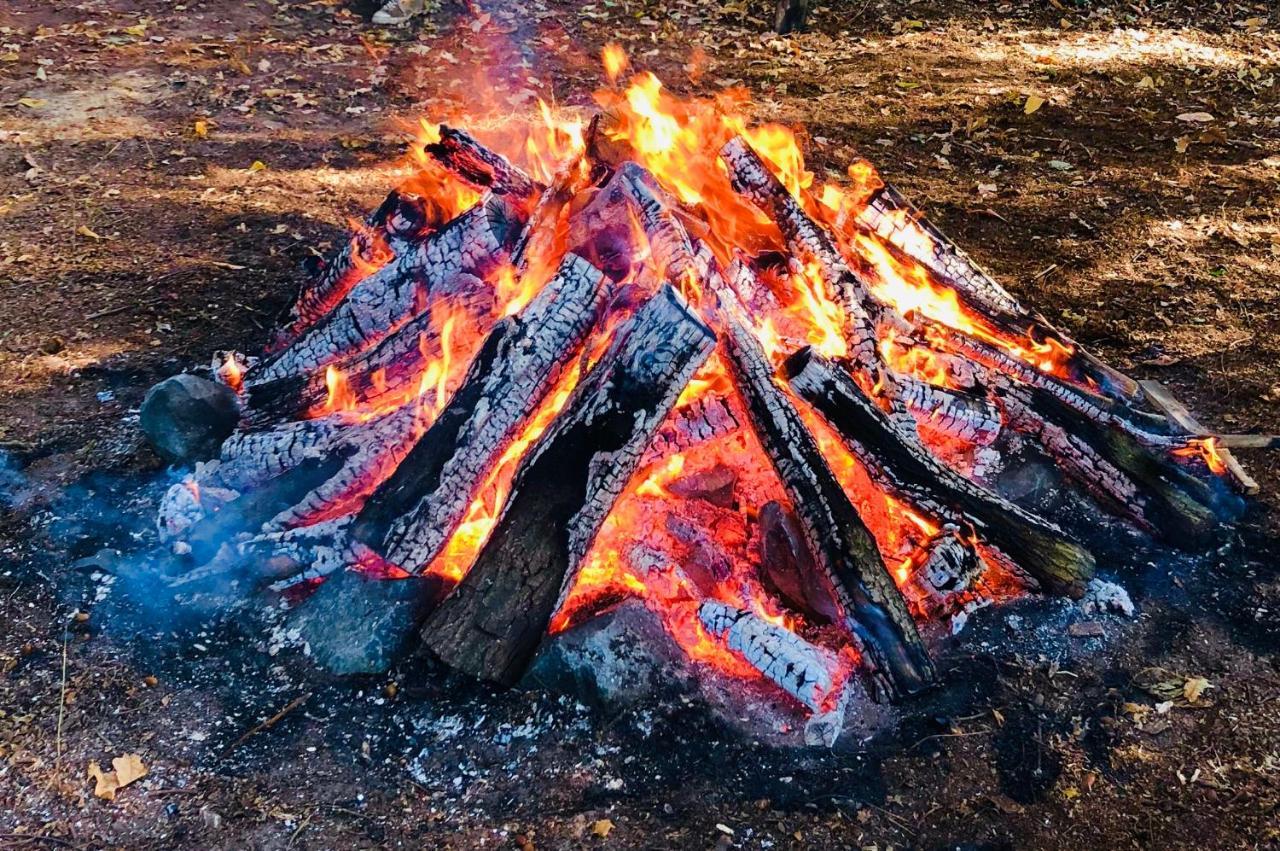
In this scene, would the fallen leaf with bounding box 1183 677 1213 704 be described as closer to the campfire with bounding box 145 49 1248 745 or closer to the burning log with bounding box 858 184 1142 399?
the campfire with bounding box 145 49 1248 745

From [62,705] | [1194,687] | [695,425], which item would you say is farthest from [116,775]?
[1194,687]

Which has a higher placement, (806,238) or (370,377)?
(806,238)

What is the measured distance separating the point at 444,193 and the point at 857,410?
2511 mm

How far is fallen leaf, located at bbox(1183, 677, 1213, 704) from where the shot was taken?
3824mm

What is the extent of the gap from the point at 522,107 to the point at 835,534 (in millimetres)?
6390

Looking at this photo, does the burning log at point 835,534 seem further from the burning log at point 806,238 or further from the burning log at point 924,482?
the burning log at point 806,238

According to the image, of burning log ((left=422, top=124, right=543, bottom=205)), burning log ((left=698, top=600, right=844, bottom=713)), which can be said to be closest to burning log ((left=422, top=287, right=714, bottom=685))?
burning log ((left=698, top=600, right=844, bottom=713))

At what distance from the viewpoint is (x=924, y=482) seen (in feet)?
13.2

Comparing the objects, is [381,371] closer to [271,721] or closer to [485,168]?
[485,168]

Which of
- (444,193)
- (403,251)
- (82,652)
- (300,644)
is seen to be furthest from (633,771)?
(444,193)

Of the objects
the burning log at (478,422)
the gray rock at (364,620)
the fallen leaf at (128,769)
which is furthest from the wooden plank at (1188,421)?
the fallen leaf at (128,769)

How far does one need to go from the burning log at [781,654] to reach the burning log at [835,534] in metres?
0.18

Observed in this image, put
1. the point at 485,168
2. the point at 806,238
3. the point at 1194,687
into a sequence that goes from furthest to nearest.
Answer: the point at 485,168 → the point at 806,238 → the point at 1194,687

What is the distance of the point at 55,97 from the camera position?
28.0ft
